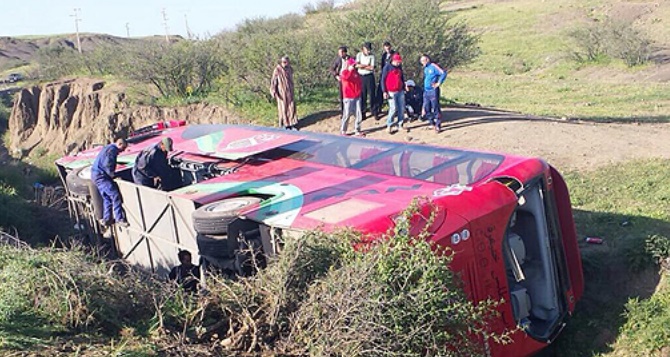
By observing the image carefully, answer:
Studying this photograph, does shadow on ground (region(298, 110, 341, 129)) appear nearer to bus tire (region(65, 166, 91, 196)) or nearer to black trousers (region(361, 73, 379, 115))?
black trousers (region(361, 73, 379, 115))

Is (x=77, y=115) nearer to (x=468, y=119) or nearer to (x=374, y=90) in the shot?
(x=374, y=90)

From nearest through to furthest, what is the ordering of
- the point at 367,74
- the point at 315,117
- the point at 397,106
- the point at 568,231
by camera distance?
the point at 568,231 < the point at 397,106 < the point at 367,74 < the point at 315,117

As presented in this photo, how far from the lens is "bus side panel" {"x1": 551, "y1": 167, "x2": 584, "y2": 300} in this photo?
21.7 ft

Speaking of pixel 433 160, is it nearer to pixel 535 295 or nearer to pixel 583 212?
pixel 535 295

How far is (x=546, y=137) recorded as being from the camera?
1314cm

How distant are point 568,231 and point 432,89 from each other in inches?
260

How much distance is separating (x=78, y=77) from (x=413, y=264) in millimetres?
22778

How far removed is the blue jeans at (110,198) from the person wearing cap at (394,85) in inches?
255

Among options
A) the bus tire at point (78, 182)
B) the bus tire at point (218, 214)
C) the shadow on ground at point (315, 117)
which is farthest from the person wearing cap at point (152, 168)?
the shadow on ground at point (315, 117)

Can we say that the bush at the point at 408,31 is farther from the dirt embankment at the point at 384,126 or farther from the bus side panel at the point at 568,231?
the bus side panel at the point at 568,231

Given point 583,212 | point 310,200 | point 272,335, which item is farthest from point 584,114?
point 272,335

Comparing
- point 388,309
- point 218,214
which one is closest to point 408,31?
point 218,214

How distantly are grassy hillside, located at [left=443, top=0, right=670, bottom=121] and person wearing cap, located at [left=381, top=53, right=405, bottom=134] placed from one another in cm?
626

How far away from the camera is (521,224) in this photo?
6402 mm
